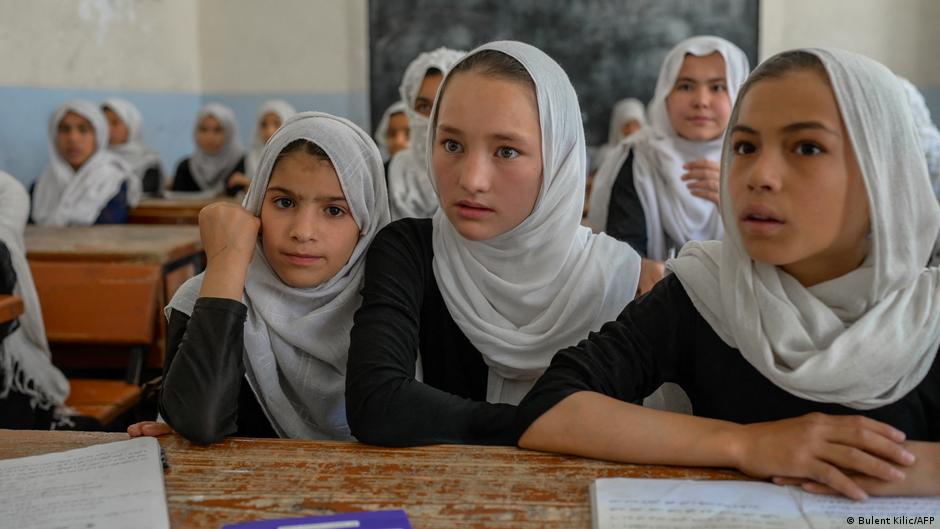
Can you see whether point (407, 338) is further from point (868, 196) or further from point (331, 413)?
point (868, 196)

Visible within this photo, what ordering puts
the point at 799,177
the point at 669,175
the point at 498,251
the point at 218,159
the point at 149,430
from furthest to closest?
the point at 218,159 < the point at 669,175 < the point at 498,251 < the point at 149,430 < the point at 799,177

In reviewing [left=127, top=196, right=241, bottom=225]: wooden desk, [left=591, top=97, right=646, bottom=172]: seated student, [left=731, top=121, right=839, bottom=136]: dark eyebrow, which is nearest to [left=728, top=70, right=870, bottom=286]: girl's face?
[left=731, top=121, right=839, bottom=136]: dark eyebrow

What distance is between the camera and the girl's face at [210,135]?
714cm

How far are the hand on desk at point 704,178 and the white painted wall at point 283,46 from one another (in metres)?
6.04

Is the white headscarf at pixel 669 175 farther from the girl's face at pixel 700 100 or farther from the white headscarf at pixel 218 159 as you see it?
the white headscarf at pixel 218 159

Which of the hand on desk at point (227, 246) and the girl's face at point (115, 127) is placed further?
the girl's face at point (115, 127)

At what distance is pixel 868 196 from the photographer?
1.02 metres

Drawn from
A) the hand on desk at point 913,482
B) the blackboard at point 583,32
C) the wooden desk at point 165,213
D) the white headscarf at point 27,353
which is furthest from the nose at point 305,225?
the blackboard at point 583,32

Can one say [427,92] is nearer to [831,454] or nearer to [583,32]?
[831,454]

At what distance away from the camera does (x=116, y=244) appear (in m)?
2.91

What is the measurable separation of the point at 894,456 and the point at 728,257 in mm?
336

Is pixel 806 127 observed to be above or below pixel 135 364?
above

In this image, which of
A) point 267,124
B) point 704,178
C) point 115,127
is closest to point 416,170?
point 704,178

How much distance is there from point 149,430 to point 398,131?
395 centimetres
